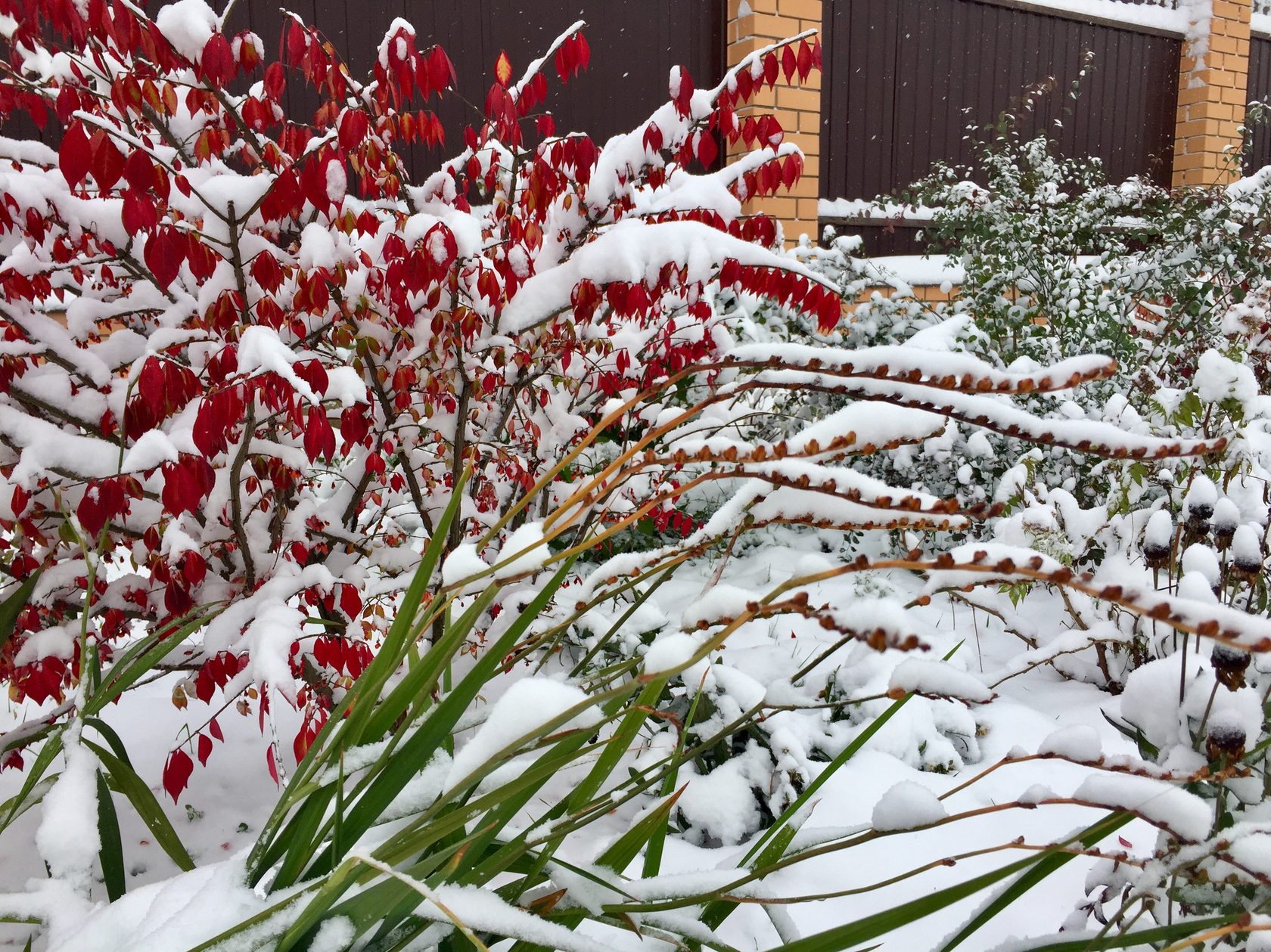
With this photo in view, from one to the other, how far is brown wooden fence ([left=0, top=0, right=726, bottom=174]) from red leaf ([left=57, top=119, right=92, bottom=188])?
4.05m

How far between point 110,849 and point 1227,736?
4.97ft

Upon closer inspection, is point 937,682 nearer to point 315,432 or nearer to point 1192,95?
point 315,432

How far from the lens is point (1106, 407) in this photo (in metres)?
2.70

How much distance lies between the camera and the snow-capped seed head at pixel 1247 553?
1.22m

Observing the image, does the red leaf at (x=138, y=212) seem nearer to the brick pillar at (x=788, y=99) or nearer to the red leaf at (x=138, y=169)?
the red leaf at (x=138, y=169)

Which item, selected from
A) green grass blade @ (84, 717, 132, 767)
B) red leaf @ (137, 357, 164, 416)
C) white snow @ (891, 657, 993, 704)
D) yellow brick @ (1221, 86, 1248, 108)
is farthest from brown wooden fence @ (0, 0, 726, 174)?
yellow brick @ (1221, 86, 1248, 108)

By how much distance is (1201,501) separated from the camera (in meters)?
1.45

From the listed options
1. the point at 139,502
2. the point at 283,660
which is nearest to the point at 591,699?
the point at 283,660

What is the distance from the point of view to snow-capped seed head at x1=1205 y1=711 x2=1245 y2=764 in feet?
2.93

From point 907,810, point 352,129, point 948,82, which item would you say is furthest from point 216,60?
point 948,82

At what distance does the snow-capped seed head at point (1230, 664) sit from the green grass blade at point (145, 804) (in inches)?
57.3

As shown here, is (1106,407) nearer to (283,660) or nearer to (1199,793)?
(1199,793)

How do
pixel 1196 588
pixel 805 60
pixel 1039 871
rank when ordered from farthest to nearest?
pixel 805 60 < pixel 1196 588 < pixel 1039 871

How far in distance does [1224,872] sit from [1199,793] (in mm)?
202
